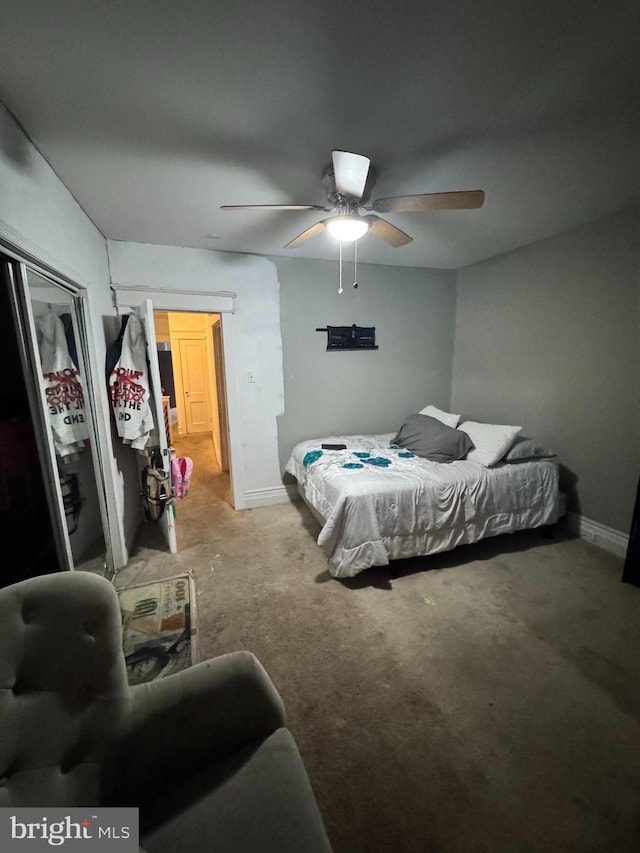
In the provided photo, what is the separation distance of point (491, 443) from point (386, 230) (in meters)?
1.79

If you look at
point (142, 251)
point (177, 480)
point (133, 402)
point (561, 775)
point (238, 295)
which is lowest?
point (561, 775)

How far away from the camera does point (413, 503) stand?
87.5 inches

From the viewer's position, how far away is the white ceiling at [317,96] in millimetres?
1021

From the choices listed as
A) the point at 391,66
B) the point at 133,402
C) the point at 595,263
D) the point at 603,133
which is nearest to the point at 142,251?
the point at 133,402

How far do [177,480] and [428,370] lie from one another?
300cm

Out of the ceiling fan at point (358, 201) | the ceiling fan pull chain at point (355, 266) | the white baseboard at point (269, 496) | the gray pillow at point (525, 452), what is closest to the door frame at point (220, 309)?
the white baseboard at point (269, 496)

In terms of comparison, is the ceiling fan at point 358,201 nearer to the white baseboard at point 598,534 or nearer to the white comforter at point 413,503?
the white comforter at point 413,503

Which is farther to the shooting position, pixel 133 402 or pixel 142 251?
pixel 142 251

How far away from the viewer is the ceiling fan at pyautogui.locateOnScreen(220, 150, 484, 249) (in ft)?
4.78

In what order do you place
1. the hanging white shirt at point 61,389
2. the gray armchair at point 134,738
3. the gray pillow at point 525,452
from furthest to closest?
1. the gray pillow at point 525,452
2. the hanging white shirt at point 61,389
3. the gray armchair at point 134,738

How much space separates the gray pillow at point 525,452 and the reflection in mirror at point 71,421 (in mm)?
3057

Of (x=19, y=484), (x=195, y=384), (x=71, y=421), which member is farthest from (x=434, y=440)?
(x=195, y=384)

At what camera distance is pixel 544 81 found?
4.14ft

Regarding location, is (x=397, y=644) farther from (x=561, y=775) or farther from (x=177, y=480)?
(x=177, y=480)
